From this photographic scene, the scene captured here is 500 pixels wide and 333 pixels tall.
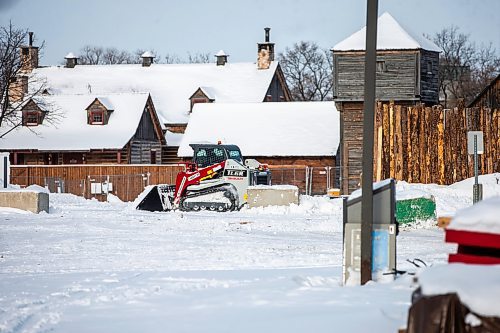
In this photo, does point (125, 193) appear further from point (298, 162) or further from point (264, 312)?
point (264, 312)

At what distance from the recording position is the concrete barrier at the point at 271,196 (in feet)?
110

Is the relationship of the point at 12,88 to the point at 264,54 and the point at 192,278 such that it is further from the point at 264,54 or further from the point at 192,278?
the point at 192,278

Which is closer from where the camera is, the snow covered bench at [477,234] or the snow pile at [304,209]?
the snow covered bench at [477,234]

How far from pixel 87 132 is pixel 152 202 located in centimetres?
2871

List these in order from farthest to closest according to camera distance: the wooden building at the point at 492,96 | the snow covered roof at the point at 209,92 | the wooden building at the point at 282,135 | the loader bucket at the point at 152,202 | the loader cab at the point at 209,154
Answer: the snow covered roof at the point at 209,92, the wooden building at the point at 282,135, the wooden building at the point at 492,96, the loader cab at the point at 209,154, the loader bucket at the point at 152,202

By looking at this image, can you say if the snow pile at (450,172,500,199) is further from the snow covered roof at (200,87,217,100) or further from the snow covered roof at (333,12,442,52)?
the snow covered roof at (200,87,217,100)

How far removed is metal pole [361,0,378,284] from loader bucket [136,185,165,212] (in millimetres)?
23347

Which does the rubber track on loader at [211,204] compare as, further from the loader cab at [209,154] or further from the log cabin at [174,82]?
the log cabin at [174,82]

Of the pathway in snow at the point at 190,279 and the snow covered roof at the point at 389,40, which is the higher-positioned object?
the snow covered roof at the point at 389,40

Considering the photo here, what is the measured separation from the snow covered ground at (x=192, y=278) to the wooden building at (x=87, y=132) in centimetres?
3403

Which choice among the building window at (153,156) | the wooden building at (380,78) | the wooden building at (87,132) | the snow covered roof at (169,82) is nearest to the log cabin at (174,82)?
the snow covered roof at (169,82)

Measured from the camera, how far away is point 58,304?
11328mm

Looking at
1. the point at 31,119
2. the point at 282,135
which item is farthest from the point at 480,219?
the point at 31,119

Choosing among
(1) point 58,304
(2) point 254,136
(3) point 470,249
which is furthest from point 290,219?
(2) point 254,136
